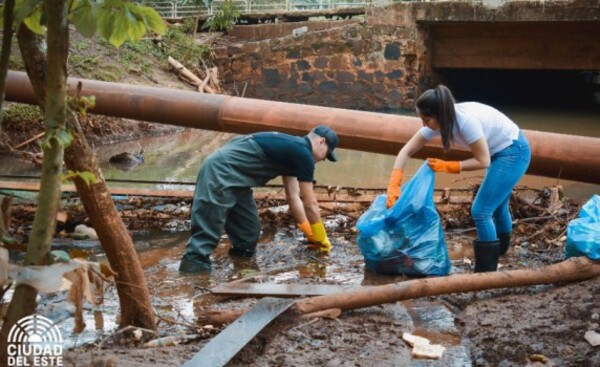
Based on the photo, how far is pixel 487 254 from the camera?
479cm

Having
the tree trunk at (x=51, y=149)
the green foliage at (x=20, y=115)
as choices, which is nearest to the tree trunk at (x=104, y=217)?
the tree trunk at (x=51, y=149)

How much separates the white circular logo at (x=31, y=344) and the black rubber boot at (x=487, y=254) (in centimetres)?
290

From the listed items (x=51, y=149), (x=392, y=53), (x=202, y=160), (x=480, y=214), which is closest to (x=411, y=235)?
(x=480, y=214)

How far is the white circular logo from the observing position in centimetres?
246

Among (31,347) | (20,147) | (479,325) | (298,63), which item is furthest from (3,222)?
(298,63)

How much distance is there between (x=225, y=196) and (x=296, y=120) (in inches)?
49.6

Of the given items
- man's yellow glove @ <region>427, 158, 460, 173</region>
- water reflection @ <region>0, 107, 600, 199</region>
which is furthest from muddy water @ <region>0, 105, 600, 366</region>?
man's yellow glove @ <region>427, 158, 460, 173</region>

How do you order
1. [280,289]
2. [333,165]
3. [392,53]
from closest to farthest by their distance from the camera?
[280,289] → [333,165] → [392,53]

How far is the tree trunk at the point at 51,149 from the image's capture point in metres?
2.30

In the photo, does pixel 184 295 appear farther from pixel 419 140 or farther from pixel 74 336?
pixel 419 140

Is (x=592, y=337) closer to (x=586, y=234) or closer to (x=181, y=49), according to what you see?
(x=586, y=234)

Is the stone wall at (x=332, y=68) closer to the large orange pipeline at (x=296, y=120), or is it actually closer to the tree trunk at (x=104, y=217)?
the large orange pipeline at (x=296, y=120)

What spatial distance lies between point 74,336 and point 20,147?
6.97 meters

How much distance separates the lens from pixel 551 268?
174 inches
